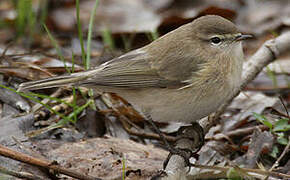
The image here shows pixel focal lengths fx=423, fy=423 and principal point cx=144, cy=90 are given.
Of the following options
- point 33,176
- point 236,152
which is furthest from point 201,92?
point 33,176

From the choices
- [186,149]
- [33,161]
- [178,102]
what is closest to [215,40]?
[178,102]

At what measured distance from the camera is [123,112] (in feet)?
16.7

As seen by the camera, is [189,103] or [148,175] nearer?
[148,175]

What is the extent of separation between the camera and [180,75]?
431cm

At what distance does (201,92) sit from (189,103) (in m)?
0.16

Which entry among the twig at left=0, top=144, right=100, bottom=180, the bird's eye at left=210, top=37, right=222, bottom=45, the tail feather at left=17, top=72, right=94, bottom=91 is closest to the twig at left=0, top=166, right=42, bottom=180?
the twig at left=0, top=144, right=100, bottom=180

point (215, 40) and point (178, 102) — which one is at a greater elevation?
point (215, 40)

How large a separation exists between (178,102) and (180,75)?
1.06ft

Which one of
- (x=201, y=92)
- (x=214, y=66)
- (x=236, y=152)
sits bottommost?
(x=236, y=152)

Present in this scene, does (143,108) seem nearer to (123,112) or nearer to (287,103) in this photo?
(123,112)

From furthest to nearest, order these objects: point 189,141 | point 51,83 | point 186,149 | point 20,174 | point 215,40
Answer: point 215,40
point 51,83
point 189,141
point 186,149
point 20,174

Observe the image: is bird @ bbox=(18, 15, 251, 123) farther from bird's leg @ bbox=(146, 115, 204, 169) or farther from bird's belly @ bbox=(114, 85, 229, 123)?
bird's leg @ bbox=(146, 115, 204, 169)

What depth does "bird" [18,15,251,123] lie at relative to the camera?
13.5 ft

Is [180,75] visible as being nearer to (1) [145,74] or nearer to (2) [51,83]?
(1) [145,74]
